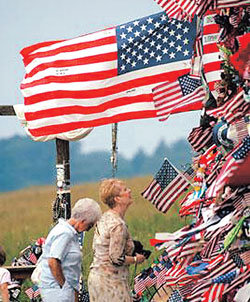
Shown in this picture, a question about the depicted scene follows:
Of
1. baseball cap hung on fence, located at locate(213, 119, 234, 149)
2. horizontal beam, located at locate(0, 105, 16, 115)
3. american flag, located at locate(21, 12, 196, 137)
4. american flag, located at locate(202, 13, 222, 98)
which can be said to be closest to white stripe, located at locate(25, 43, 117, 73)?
american flag, located at locate(21, 12, 196, 137)

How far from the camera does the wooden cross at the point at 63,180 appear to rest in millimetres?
10633

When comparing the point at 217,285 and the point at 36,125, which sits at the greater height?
the point at 217,285

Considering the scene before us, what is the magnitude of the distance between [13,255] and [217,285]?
9.13 m

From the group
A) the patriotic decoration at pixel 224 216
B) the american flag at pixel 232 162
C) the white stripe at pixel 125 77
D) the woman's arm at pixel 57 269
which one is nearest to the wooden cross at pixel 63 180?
the white stripe at pixel 125 77

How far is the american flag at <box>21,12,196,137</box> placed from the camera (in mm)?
9336

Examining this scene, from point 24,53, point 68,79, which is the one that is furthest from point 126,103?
point 24,53

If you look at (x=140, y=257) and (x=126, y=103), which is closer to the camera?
(x=140, y=257)

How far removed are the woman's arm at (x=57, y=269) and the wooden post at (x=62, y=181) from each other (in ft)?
11.5

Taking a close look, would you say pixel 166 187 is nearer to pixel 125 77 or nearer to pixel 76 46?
pixel 125 77

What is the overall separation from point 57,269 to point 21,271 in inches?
132

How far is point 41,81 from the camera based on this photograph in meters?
10.1

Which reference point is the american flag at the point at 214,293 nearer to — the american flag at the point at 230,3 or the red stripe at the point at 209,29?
the american flag at the point at 230,3

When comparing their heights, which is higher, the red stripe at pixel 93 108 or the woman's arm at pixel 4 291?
the red stripe at pixel 93 108

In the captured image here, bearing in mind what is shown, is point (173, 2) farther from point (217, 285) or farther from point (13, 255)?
point (13, 255)
